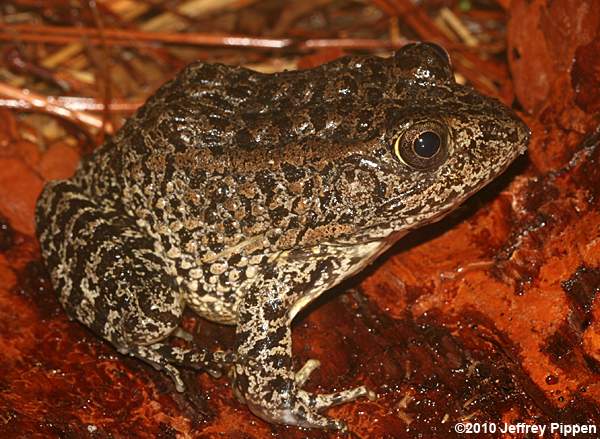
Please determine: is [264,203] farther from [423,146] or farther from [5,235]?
[5,235]

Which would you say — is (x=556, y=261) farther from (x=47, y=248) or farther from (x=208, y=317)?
(x=47, y=248)

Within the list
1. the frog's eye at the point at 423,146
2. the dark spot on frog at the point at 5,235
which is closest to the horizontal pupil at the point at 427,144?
the frog's eye at the point at 423,146

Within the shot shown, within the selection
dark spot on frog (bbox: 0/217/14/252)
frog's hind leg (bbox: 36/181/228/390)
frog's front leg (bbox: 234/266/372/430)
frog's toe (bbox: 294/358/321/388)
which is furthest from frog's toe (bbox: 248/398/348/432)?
dark spot on frog (bbox: 0/217/14/252)

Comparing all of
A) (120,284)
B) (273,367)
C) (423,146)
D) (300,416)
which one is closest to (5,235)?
(120,284)

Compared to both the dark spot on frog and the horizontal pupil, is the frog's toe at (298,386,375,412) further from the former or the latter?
the dark spot on frog

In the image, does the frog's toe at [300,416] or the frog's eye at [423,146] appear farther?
the frog's toe at [300,416]

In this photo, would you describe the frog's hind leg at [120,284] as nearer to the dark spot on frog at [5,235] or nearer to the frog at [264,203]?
the frog at [264,203]

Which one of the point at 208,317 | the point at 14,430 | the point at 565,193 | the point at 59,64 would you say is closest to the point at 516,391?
the point at 565,193
